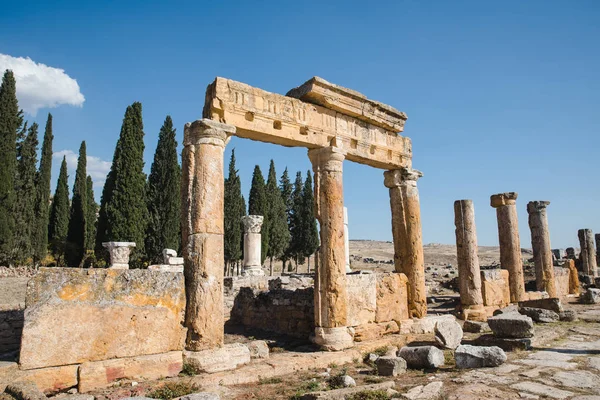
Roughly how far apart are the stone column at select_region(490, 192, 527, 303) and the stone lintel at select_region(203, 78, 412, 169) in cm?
680

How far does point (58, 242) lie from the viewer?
2853 centimetres

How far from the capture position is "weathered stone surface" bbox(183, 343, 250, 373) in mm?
6148

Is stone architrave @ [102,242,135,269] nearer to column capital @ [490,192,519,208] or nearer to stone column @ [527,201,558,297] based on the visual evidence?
column capital @ [490,192,519,208]

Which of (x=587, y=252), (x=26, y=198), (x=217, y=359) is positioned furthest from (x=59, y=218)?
(x=587, y=252)

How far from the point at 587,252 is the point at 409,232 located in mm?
17603

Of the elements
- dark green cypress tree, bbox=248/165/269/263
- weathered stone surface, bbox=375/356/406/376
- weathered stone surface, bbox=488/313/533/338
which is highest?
dark green cypress tree, bbox=248/165/269/263

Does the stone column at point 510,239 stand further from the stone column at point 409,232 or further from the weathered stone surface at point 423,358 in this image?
the weathered stone surface at point 423,358

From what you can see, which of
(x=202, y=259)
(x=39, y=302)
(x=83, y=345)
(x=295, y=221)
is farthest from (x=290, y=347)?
(x=295, y=221)

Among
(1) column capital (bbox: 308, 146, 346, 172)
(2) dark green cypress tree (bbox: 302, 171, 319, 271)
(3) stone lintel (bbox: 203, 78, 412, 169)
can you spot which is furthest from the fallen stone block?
(2) dark green cypress tree (bbox: 302, 171, 319, 271)

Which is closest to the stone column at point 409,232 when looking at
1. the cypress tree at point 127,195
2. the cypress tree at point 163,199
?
the cypress tree at point 127,195

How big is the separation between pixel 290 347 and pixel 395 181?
4.68 m

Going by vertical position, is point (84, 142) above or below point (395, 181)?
above

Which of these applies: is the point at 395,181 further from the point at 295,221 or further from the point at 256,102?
the point at 295,221

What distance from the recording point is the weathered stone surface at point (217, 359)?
20.2ft
